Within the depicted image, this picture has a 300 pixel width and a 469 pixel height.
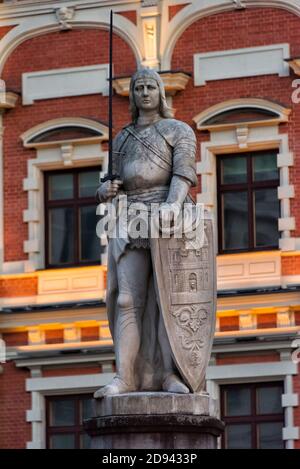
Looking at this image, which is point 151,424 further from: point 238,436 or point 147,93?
point 238,436

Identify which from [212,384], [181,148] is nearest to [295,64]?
[212,384]

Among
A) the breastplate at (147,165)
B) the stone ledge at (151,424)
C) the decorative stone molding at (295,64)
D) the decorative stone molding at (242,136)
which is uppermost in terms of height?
the decorative stone molding at (295,64)

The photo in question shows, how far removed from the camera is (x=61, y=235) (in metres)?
36.5

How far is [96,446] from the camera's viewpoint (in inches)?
764

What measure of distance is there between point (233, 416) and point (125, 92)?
5330mm

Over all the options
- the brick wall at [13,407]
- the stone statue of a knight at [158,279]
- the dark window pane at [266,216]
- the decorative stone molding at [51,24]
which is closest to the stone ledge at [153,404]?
the stone statue of a knight at [158,279]

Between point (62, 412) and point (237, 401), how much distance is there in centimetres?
290

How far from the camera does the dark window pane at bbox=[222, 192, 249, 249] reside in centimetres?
3538

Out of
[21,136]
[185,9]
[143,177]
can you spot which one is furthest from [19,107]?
[143,177]

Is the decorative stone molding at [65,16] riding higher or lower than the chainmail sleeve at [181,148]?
higher

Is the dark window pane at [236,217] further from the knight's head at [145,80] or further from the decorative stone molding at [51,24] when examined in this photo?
the knight's head at [145,80]

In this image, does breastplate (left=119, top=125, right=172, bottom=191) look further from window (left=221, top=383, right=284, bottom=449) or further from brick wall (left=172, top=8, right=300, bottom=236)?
window (left=221, top=383, right=284, bottom=449)

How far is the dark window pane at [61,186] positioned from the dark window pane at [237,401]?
4.29m

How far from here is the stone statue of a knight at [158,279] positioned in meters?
19.8
